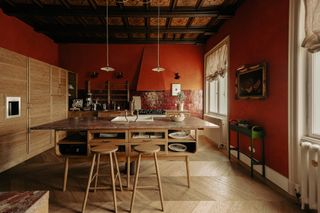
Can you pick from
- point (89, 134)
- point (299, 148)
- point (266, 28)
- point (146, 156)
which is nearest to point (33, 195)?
point (89, 134)

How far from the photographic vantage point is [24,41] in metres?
4.36

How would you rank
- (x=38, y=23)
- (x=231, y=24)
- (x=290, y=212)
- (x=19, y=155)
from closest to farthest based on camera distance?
(x=290, y=212)
(x=19, y=155)
(x=231, y=24)
(x=38, y=23)

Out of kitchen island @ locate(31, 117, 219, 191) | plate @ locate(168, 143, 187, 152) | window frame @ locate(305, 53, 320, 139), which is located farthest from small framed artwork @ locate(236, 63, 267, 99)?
plate @ locate(168, 143, 187, 152)

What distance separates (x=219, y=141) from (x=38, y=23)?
17.3 feet

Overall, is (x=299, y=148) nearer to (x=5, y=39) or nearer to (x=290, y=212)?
(x=290, y=212)

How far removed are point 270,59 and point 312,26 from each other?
2.71 feet

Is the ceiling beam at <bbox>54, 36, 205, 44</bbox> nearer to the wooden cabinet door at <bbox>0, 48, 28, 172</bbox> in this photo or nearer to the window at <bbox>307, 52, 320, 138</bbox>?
the wooden cabinet door at <bbox>0, 48, 28, 172</bbox>

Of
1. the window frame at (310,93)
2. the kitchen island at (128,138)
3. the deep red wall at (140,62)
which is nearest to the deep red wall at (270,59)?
the window frame at (310,93)

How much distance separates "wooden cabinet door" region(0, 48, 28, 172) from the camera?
10.2 feet

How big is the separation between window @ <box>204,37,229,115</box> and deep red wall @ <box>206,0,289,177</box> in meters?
0.78

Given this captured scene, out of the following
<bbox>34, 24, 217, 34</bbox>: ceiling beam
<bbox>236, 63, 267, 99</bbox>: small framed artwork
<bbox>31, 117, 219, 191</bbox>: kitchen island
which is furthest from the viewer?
<bbox>34, 24, 217, 34</bbox>: ceiling beam

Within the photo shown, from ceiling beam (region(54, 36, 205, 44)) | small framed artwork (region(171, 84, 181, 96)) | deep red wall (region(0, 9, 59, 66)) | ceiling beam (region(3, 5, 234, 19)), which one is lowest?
small framed artwork (region(171, 84, 181, 96))

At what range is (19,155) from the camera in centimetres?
358

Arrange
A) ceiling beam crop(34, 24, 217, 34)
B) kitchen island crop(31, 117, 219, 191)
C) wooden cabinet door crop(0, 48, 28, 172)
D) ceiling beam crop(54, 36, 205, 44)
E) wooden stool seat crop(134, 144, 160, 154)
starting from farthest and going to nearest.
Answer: ceiling beam crop(54, 36, 205, 44)
ceiling beam crop(34, 24, 217, 34)
wooden cabinet door crop(0, 48, 28, 172)
kitchen island crop(31, 117, 219, 191)
wooden stool seat crop(134, 144, 160, 154)
